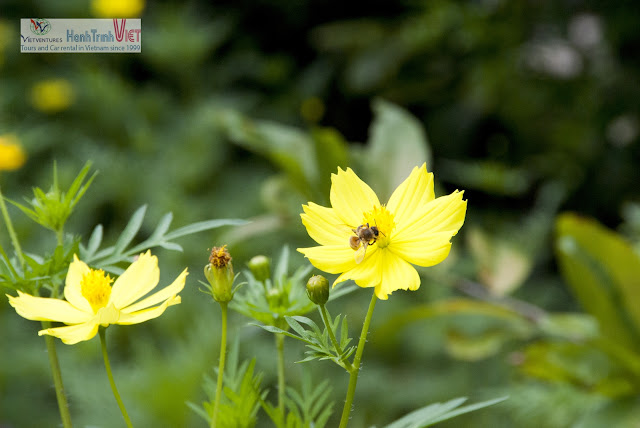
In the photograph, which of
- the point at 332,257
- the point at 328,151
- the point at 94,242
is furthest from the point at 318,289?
the point at 328,151

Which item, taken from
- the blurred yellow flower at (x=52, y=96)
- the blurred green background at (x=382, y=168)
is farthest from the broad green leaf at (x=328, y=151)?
the blurred yellow flower at (x=52, y=96)

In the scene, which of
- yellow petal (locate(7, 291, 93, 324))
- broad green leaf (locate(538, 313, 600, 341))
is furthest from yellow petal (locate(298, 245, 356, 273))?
broad green leaf (locate(538, 313, 600, 341))

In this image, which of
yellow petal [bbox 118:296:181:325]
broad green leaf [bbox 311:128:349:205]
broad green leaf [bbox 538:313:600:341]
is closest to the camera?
yellow petal [bbox 118:296:181:325]

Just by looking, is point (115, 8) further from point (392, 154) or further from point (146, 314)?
point (146, 314)

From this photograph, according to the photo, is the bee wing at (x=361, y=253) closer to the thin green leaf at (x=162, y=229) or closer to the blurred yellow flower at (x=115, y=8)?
the thin green leaf at (x=162, y=229)

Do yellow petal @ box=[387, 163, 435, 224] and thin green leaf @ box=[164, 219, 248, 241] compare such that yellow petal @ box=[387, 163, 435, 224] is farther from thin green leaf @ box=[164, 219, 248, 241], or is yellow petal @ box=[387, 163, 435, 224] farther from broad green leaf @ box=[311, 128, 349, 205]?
broad green leaf @ box=[311, 128, 349, 205]

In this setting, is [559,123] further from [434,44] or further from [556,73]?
[434,44]
